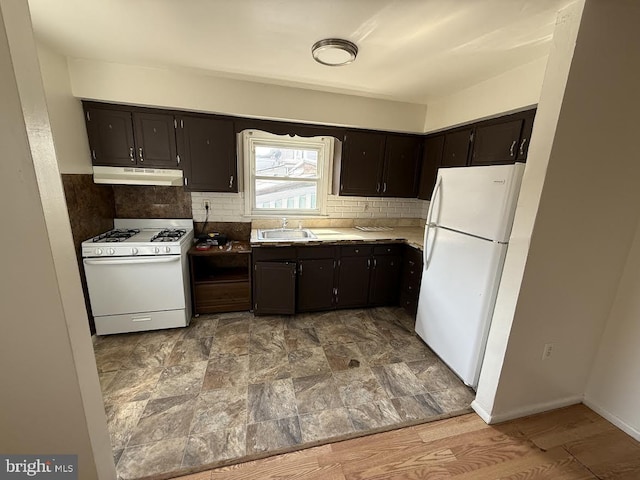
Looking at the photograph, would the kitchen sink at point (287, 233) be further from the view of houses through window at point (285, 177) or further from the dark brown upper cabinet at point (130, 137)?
the dark brown upper cabinet at point (130, 137)

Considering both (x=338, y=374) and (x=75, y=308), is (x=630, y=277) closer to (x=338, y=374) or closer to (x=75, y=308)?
(x=338, y=374)

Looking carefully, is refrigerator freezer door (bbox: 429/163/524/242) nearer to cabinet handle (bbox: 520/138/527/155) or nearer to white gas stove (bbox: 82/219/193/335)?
cabinet handle (bbox: 520/138/527/155)

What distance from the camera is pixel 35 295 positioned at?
36.0 inches

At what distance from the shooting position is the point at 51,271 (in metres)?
0.91

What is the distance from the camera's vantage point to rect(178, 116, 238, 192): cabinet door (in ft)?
8.59

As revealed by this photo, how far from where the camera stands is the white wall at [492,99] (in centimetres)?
197

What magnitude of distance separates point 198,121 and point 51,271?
216 cm

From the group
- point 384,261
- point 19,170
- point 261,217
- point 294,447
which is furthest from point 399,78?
point 294,447

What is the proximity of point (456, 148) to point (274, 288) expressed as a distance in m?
2.42

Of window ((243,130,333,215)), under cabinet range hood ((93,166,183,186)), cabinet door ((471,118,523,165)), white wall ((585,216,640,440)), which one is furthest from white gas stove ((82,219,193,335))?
white wall ((585,216,640,440))

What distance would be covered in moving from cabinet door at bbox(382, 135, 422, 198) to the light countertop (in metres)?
0.49

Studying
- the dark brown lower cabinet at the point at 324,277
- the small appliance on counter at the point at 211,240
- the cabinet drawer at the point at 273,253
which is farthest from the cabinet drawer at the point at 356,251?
the small appliance on counter at the point at 211,240

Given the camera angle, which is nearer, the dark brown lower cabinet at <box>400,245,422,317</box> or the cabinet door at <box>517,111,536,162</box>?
the cabinet door at <box>517,111,536,162</box>

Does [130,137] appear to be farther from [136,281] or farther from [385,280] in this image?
[385,280]
